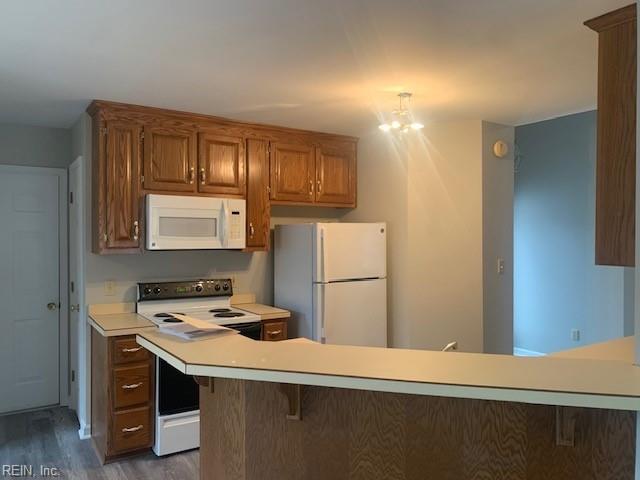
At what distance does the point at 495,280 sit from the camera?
13.2 ft

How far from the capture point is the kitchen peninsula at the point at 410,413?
1428 millimetres

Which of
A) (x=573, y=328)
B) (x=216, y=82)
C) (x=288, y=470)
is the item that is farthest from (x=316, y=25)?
(x=573, y=328)

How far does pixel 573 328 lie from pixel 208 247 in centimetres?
396

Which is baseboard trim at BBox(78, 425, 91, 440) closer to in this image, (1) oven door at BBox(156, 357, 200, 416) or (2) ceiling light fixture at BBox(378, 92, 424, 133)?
(1) oven door at BBox(156, 357, 200, 416)

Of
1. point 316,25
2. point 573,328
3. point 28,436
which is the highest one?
point 316,25

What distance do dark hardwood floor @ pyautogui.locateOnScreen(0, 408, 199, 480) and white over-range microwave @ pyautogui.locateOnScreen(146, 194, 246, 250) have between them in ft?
4.65

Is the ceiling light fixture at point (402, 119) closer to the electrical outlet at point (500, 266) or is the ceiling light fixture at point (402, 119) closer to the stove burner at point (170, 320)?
the electrical outlet at point (500, 266)

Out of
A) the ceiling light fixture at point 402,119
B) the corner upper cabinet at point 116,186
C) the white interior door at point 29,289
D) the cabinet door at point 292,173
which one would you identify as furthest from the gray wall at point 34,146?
the ceiling light fixture at point 402,119

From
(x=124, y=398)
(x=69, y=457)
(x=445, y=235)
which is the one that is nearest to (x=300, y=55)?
(x=445, y=235)

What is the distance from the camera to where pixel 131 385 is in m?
3.16

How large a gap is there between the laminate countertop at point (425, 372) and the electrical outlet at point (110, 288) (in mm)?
1973

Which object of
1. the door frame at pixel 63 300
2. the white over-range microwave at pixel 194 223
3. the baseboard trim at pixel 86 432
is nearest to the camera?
the white over-range microwave at pixel 194 223

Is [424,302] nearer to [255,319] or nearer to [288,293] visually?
[288,293]

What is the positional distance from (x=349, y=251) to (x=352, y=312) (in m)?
0.49
